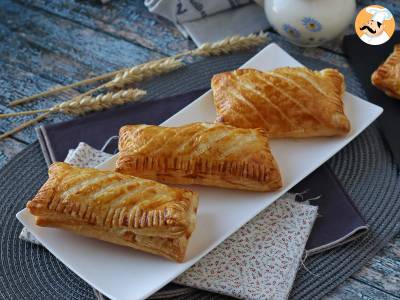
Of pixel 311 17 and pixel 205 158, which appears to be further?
pixel 311 17

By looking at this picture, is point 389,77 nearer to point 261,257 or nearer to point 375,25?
point 375,25

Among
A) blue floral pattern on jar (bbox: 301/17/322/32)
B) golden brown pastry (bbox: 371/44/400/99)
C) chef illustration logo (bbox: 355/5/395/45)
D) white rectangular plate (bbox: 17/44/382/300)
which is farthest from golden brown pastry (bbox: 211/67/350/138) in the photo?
chef illustration logo (bbox: 355/5/395/45)

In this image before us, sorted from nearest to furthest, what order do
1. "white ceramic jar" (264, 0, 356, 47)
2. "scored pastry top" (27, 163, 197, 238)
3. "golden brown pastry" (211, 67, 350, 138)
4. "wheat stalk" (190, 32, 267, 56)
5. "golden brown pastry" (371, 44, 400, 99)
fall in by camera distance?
"scored pastry top" (27, 163, 197, 238) → "golden brown pastry" (211, 67, 350, 138) → "golden brown pastry" (371, 44, 400, 99) → "white ceramic jar" (264, 0, 356, 47) → "wheat stalk" (190, 32, 267, 56)

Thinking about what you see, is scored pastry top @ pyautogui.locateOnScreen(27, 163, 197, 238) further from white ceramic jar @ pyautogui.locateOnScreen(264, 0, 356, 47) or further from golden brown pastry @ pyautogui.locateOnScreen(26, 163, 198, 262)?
white ceramic jar @ pyautogui.locateOnScreen(264, 0, 356, 47)

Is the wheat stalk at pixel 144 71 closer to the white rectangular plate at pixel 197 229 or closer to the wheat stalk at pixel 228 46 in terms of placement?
the wheat stalk at pixel 228 46

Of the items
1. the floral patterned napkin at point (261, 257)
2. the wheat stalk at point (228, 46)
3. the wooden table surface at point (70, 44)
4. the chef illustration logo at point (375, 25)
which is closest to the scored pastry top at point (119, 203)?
the floral patterned napkin at point (261, 257)

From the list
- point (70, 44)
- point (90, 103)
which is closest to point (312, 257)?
point (90, 103)

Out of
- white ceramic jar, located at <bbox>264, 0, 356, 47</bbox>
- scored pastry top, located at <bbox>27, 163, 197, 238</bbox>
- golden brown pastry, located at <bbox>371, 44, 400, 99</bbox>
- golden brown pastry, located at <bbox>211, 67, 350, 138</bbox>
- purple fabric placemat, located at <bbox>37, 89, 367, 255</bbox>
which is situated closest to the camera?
scored pastry top, located at <bbox>27, 163, 197, 238</bbox>

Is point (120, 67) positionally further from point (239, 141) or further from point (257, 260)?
point (257, 260)
